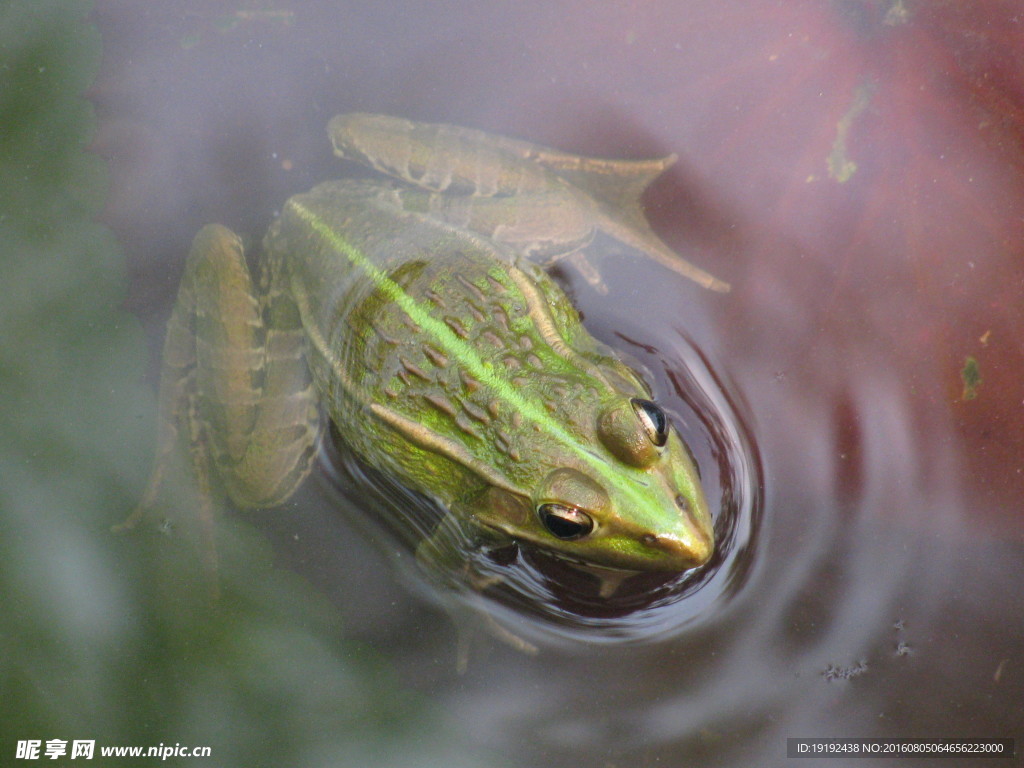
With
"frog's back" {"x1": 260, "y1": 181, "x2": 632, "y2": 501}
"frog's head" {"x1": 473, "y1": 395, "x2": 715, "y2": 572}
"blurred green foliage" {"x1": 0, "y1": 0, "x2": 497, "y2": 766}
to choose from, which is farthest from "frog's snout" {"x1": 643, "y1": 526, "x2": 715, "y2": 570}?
"blurred green foliage" {"x1": 0, "y1": 0, "x2": 497, "y2": 766}

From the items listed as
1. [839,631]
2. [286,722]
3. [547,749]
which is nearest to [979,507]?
[839,631]

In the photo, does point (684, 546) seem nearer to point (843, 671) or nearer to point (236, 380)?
point (843, 671)

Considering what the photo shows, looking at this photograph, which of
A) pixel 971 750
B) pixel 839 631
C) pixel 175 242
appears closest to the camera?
pixel 971 750

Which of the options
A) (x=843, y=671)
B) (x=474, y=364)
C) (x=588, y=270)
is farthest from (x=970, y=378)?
(x=474, y=364)

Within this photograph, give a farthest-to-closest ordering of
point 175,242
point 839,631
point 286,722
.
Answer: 1. point 175,242
2. point 286,722
3. point 839,631

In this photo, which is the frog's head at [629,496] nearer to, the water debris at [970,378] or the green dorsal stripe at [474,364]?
the green dorsal stripe at [474,364]

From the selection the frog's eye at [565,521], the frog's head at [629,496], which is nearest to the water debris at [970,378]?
the frog's head at [629,496]

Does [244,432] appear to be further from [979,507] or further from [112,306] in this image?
[979,507]

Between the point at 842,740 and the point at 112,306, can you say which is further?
the point at 112,306
